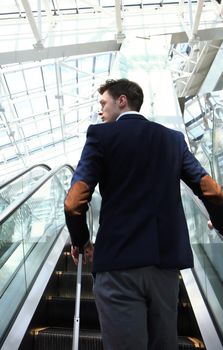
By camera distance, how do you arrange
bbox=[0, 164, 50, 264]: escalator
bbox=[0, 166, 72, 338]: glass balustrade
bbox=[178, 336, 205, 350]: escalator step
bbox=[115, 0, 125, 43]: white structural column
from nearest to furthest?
bbox=[178, 336, 205, 350]: escalator step
bbox=[0, 166, 72, 338]: glass balustrade
bbox=[0, 164, 50, 264]: escalator
bbox=[115, 0, 125, 43]: white structural column

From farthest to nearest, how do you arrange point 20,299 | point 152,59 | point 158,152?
point 152,59 < point 20,299 < point 158,152

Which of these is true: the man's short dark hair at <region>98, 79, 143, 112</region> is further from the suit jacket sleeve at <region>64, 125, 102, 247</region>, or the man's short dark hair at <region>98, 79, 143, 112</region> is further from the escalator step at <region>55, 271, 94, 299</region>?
the escalator step at <region>55, 271, 94, 299</region>

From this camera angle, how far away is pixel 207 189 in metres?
2.21

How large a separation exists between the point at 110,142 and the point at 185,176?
0.44 metres

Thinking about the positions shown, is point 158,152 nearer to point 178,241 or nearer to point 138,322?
point 178,241

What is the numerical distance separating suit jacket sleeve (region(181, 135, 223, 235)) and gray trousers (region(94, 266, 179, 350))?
0.37 metres

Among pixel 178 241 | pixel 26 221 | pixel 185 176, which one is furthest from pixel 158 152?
pixel 26 221

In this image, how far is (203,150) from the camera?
32.6 ft

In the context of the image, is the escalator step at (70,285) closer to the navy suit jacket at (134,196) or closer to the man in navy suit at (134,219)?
the man in navy suit at (134,219)

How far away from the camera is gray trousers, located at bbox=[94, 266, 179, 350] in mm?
1881

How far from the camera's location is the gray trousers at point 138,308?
1881 millimetres

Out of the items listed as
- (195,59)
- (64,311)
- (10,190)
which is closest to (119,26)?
(10,190)

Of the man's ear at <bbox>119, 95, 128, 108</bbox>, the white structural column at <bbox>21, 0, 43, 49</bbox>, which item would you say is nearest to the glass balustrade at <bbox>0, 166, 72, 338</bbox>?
the man's ear at <bbox>119, 95, 128, 108</bbox>

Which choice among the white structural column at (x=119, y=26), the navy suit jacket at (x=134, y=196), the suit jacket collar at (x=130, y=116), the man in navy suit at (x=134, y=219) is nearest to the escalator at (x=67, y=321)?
the man in navy suit at (x=134, y=219)
